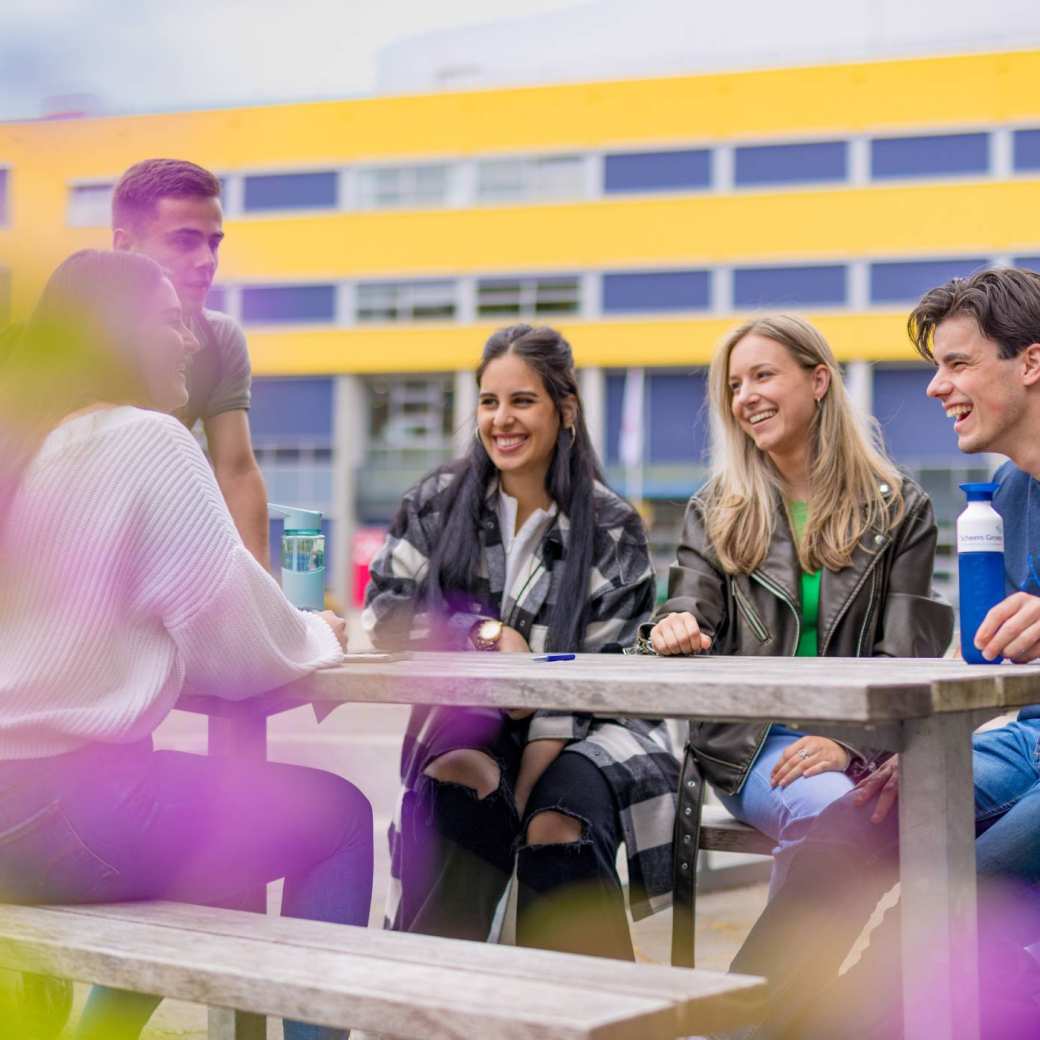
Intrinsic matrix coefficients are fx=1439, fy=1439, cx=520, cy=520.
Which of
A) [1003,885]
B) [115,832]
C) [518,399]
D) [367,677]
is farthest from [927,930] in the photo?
[518,399]

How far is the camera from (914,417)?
35.5 meters

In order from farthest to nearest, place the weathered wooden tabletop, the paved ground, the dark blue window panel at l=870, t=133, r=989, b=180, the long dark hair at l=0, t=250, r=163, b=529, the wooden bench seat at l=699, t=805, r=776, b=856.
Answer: the dark blue window panel at l=870, t=133, r=989, b=180 < the wooden bench seat at l=699, t=805, r=776, b=856 < the weathered wooden tabletop < the paved ground < the long dark hair at l=0, t=250, r=163, b=529

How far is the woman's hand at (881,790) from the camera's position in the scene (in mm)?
2393

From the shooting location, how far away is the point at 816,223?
117 feet

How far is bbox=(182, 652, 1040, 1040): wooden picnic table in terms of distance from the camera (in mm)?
1660

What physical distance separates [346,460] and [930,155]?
16.7 meters

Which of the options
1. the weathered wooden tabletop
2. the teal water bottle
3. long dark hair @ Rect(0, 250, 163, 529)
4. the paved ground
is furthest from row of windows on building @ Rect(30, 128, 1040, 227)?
long dark hair @ Rect(0, 250, 163, 529)

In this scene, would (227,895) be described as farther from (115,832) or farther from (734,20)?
(734,20)

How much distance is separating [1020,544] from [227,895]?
5.03ft

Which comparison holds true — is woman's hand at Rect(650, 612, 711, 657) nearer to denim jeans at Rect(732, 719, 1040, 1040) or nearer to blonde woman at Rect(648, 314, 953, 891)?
blonde woman at Rect(648, 314, 953, 891)

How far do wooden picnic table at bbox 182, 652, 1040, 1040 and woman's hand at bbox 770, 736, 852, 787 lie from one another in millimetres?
612

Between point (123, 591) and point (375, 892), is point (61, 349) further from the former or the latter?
point (375, 892)

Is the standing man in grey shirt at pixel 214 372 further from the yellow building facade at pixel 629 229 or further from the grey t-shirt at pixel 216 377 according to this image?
the yellow building facade at pixel 629 229

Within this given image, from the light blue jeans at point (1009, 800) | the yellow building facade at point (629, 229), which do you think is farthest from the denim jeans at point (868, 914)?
the yellow building facade at point (629, 229)
